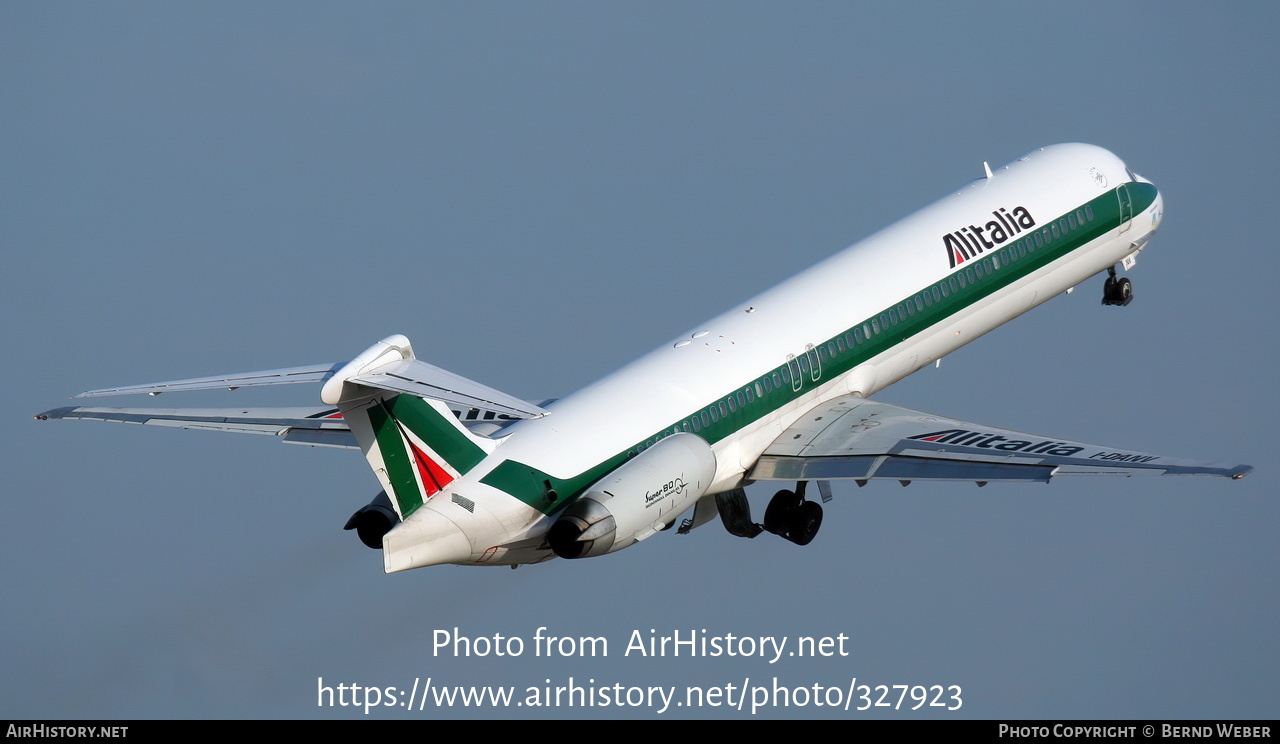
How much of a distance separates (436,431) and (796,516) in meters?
8.81

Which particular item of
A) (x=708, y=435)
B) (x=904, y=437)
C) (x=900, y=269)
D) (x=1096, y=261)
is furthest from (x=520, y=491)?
(x=1096, y=261)

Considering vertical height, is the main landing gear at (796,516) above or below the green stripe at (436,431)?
below

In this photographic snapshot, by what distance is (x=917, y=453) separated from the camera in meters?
39.5

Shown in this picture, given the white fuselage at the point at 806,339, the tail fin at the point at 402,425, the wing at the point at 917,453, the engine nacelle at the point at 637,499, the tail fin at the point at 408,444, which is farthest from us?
the wing at the point at 917,453

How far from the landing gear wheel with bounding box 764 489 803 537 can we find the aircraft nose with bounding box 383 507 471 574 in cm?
819

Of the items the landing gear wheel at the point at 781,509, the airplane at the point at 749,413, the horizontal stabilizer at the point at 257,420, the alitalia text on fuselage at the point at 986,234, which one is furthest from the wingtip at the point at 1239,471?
the horizontal stabilizer at the point at 257,420

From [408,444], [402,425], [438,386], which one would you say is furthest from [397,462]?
[438,386]

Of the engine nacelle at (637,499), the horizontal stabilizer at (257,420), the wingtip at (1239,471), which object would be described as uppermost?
the horizontal stabilizer at (257,420)

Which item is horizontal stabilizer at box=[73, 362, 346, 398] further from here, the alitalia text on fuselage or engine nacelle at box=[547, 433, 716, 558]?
the alitalia text on fuselage

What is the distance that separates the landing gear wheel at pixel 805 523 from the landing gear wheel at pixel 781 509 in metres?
0.08

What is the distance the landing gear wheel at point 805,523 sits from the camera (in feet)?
138

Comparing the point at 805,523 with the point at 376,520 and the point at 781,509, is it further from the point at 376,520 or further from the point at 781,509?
the point at 376,520

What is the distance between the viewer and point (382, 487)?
117ft

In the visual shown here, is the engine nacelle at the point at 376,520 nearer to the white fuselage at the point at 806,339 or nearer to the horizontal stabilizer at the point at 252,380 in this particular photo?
the white fuselage at the point at 806,339
